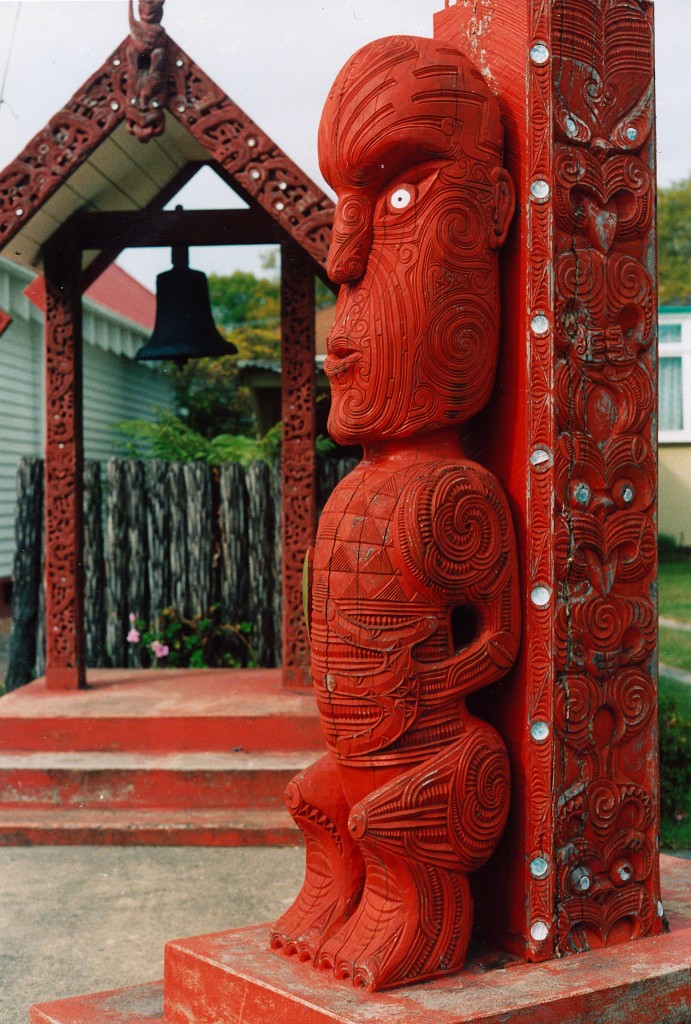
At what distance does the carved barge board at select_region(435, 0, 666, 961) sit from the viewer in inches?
113

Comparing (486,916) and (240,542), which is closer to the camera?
(486,916)

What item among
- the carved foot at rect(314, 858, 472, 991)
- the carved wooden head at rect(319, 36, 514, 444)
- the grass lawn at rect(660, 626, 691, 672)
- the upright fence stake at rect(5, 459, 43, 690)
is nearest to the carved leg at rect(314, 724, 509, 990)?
the carved foot at rect(314, 858, 472, 991)

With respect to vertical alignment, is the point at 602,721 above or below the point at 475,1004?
above

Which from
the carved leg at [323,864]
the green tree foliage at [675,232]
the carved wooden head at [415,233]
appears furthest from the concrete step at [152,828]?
the green tree foliage at [675,232]

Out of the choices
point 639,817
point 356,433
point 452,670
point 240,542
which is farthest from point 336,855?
point 240,542

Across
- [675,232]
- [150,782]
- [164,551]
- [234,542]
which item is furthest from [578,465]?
[675,232]

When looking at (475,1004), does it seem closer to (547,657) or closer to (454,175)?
(547,657)

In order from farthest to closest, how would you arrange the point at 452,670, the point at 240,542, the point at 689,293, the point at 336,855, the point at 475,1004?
1. the point at 689,293
2. the point at 240,542
3. the point at 336,855
4. the point at 452,670
5. the point at 475,1004

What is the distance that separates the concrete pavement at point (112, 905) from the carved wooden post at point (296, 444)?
143 centimetres

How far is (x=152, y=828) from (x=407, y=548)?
11.1 ft

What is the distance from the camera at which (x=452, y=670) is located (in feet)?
9.25

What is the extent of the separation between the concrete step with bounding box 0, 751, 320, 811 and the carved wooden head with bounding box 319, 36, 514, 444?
10.8 feet

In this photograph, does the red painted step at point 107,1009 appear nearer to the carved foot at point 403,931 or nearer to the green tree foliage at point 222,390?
the carved foot at point 403,931

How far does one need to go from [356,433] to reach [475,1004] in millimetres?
1356
